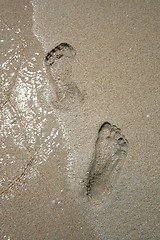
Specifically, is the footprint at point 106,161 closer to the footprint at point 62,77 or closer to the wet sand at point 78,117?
the wet sand at point 78,117

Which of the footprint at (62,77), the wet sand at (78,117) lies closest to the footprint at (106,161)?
the wet sand at (78,117)

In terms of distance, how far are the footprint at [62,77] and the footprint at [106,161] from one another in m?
0.32

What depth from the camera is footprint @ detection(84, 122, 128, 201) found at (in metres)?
1.94

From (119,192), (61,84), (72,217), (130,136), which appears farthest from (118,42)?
(72,217)

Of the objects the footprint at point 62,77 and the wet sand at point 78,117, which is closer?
the wet sand at point 78,117

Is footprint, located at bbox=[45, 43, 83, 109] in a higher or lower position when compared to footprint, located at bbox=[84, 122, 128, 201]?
higher

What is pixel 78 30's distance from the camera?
2.11m

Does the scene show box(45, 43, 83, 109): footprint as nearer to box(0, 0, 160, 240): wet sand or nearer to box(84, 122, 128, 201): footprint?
box(0, 0, 160, 240): wet sand

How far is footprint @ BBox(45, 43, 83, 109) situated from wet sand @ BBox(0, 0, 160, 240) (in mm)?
21

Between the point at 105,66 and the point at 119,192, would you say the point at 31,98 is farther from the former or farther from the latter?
the point at 119,192

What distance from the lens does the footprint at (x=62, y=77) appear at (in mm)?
2018

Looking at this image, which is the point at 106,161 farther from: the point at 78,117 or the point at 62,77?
the point at 62,77

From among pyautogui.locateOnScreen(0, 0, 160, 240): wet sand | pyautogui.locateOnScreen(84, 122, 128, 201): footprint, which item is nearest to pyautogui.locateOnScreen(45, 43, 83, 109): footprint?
pyautogui.locateOnScreen(0, 0, 160, 240): wet sand

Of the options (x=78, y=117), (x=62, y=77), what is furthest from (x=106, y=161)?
(x=62, y=77)
